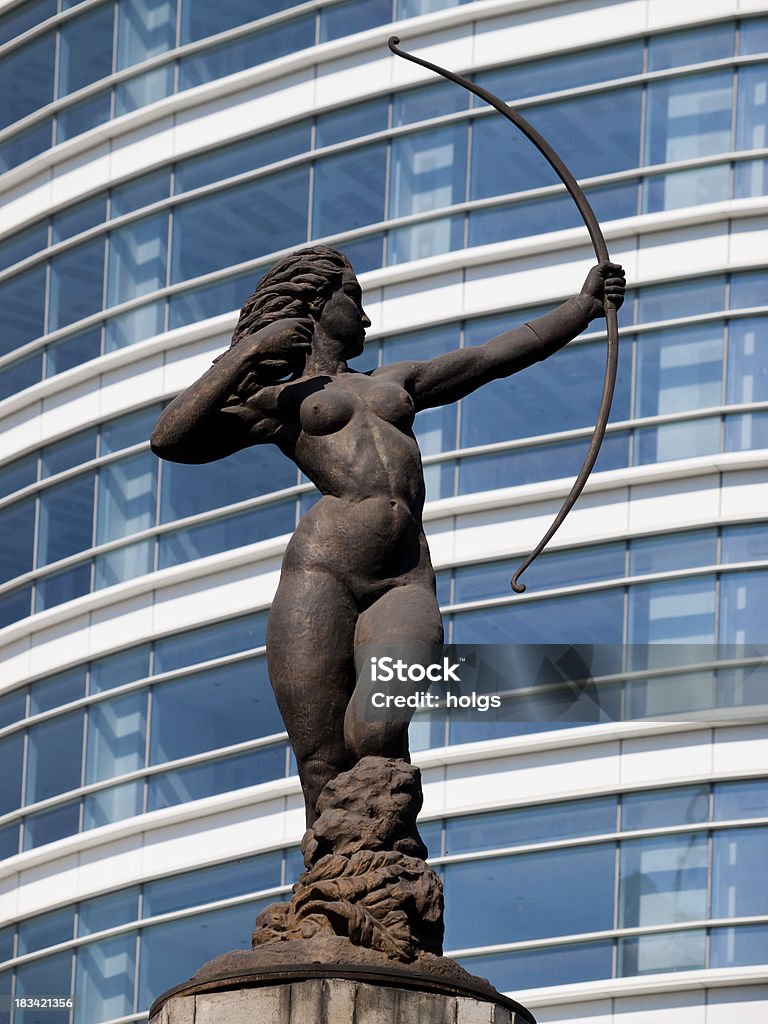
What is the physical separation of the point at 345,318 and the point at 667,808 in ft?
82.4

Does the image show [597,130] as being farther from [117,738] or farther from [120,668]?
[117,738]

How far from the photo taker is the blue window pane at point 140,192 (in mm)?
42781

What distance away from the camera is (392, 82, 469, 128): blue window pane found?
132 ft

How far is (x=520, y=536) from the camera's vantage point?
38562 mm

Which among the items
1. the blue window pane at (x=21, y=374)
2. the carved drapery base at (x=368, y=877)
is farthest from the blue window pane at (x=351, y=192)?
the carved drapery base at (x=368, y=877)

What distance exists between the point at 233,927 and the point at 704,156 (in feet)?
40.2

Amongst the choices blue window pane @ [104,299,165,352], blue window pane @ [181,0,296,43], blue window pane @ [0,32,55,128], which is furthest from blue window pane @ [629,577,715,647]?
blue window pane @ [0,32,55,128]

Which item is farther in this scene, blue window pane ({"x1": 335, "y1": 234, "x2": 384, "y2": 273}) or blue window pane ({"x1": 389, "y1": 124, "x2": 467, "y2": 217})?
blue window pane ({"x1": 335, "y1": 234, "x2": 384, "y2": 273})

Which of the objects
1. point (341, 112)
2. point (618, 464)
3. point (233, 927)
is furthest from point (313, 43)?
point (233, 927)

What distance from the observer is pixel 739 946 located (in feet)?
116

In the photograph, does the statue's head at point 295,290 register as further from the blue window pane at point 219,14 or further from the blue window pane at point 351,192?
the blue window pane at point 219,14

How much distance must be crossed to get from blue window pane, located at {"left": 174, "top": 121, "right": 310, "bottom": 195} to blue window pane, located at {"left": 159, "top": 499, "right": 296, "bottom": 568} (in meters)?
5.25

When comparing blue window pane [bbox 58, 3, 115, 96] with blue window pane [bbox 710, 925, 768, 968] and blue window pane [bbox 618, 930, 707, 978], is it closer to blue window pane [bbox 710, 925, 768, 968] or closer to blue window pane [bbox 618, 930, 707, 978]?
blue window pane [bbox 618, 930, 707, 978]

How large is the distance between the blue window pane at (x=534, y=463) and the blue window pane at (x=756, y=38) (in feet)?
18.3
